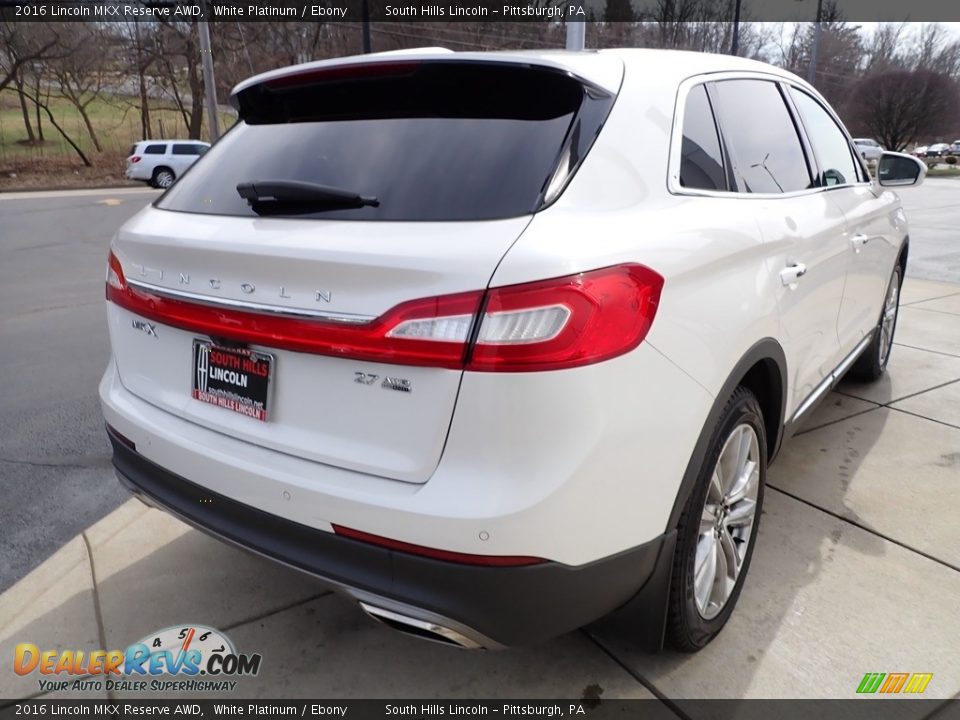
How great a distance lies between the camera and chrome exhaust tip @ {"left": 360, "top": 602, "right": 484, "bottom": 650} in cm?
180

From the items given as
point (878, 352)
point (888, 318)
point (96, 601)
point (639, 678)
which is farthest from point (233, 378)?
point (888, 318)

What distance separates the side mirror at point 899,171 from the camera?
430 cm

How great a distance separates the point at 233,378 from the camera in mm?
2014

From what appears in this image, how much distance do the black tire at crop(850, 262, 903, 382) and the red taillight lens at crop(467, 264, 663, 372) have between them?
3.46 metres

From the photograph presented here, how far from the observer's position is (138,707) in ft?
7.48

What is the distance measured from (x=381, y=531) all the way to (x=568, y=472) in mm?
458

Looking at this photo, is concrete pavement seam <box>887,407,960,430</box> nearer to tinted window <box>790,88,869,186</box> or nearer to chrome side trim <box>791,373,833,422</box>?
chrome side trim <box>791,373,833,422</box>

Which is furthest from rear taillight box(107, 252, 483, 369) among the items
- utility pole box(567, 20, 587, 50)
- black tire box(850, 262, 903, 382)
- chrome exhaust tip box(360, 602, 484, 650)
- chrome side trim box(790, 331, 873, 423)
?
utility pole box(567, 20, 587, 50)

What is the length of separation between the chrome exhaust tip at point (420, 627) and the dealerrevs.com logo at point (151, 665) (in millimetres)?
791

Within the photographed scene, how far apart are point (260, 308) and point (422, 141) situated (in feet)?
2.01

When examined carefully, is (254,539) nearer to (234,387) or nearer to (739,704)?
(234,387)

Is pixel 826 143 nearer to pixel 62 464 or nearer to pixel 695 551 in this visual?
pixel 695 551

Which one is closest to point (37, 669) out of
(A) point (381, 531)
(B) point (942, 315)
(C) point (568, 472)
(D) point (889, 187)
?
(A) point (381, 531)

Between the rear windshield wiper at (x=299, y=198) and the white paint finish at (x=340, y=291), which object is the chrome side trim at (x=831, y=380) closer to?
the white paint finish at (x=340, y=291)
